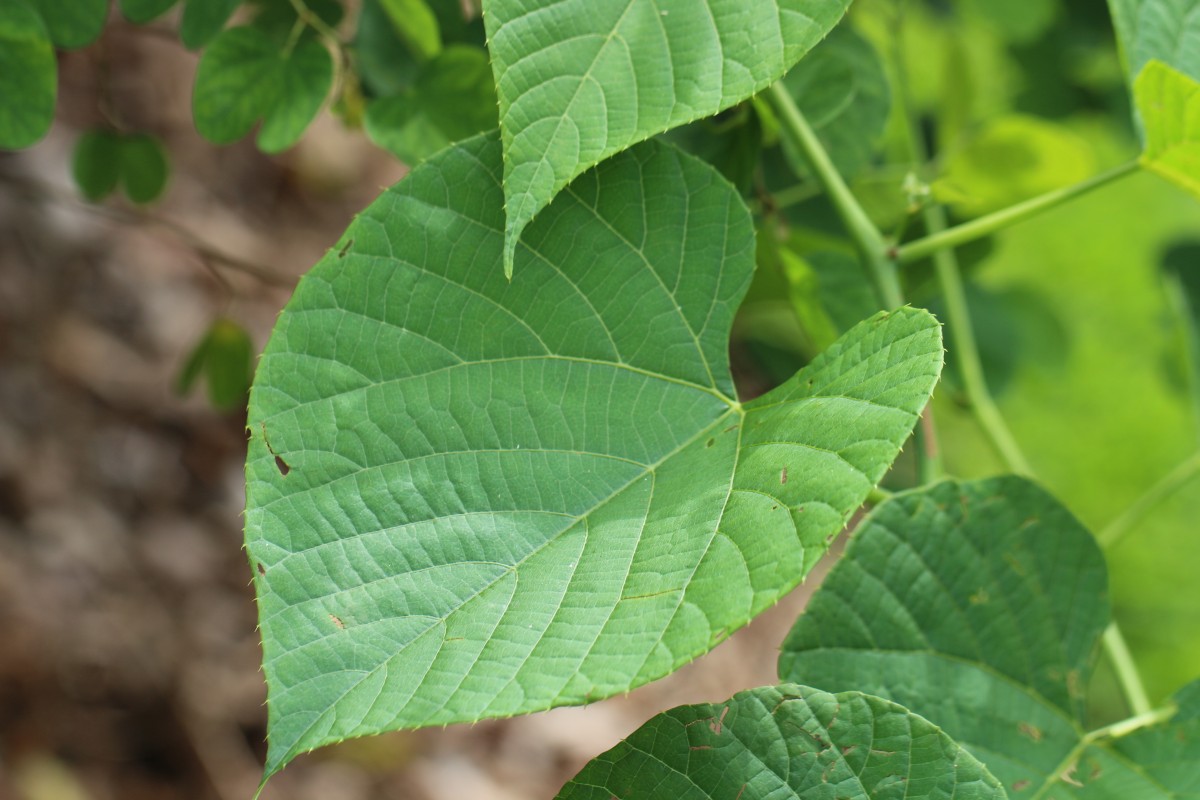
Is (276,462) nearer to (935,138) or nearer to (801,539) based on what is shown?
(801,539)

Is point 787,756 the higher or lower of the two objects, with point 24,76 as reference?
lower

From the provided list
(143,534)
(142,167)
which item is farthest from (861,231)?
(143,534)

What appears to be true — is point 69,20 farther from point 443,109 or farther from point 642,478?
point 642,478

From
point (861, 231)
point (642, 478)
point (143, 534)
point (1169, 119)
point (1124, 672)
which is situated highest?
point (1169, 119)

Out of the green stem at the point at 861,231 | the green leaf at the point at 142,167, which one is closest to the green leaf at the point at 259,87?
the green leaf at the point at 142,167

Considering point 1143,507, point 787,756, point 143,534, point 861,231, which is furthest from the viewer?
point 143,534
